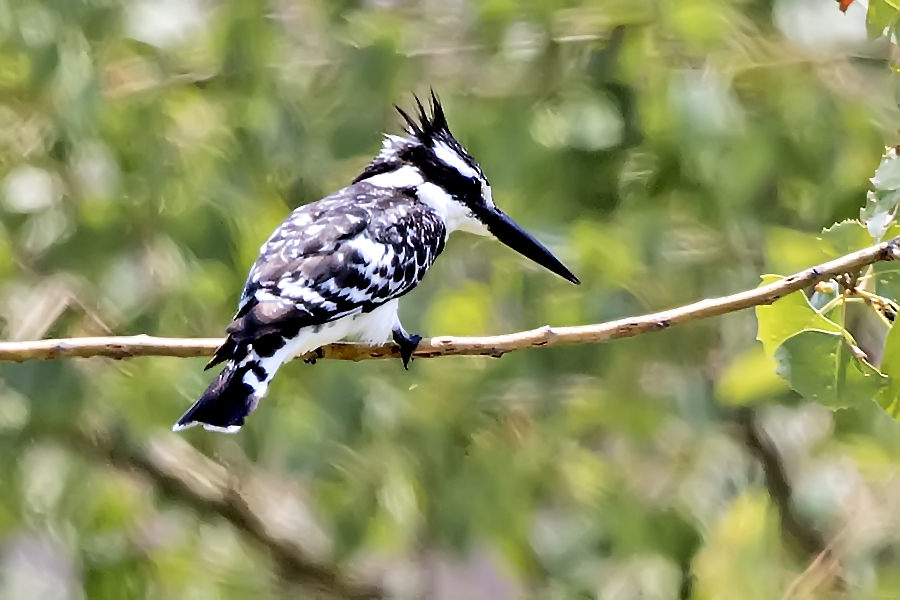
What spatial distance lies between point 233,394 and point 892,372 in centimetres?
73

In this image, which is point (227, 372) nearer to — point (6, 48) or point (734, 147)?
point (6, 48)

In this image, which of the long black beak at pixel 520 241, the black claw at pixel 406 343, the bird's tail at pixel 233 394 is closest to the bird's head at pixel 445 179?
the long black beak at pixel 520 241

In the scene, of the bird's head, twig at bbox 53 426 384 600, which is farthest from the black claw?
twig at bbox 53 426 384 600

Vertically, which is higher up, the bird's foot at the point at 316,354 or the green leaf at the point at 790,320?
the green leaf at the point at 790,320

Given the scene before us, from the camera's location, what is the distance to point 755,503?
178cm

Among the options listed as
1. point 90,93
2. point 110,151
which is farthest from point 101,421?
point 90,93

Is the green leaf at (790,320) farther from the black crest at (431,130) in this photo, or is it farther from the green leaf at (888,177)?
the black crest at (431,130)

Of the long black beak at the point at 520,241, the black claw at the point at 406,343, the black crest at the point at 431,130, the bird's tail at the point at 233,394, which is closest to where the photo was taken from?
the bird's tail at the point at 233,394

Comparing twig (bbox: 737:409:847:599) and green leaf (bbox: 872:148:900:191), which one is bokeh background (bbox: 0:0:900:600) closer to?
twig (bbox: 737:409:847:599)

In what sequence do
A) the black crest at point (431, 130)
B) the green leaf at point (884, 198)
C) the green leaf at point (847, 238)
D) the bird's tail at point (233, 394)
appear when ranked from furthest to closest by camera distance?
the black crest at point (431, 130)
the bird's tail at point (233, 394)
the green leaf at point (847, 238)
the green leaf at point (884, 198)

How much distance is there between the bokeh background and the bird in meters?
0.06

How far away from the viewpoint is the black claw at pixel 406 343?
60.4 inches

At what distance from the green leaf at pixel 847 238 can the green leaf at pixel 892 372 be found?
14cm

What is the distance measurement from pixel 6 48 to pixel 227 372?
787mm
